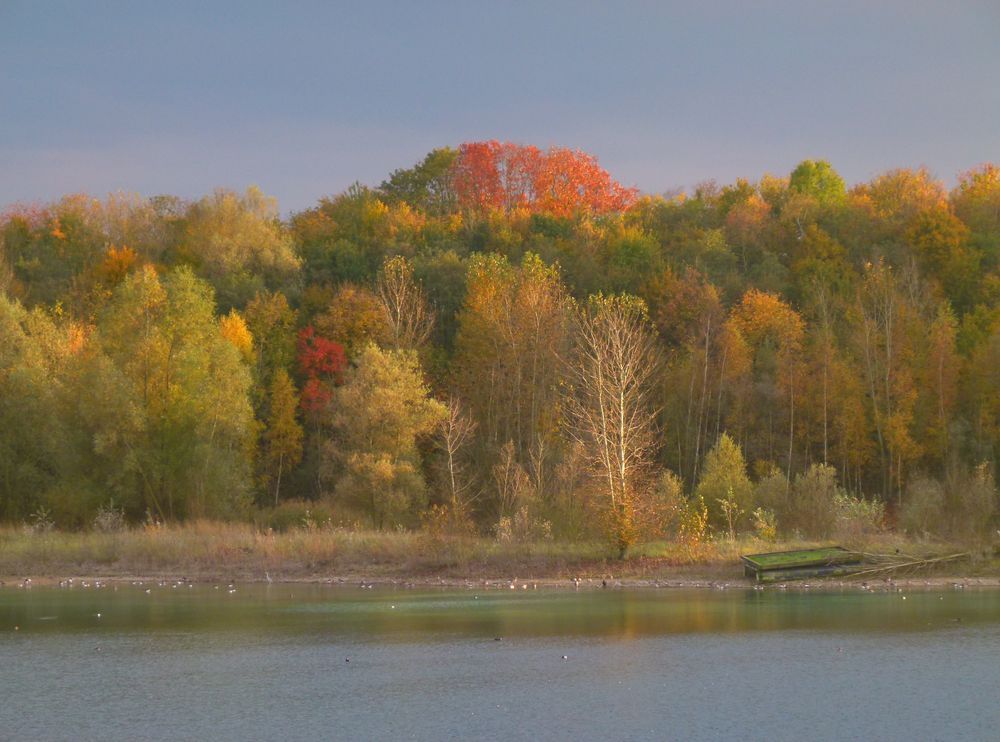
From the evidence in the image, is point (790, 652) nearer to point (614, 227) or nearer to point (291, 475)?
point (291, 475)

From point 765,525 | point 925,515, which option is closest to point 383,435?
point 765,525

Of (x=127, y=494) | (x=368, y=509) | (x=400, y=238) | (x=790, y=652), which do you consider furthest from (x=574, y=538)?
(x=400, y=238)

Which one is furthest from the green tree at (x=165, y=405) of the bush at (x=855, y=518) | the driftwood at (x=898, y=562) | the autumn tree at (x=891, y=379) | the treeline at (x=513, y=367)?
the autumn tree at (x=891, y=379)

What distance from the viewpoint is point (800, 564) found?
39.4m

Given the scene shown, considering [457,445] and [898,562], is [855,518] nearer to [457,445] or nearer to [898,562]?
[898,562]

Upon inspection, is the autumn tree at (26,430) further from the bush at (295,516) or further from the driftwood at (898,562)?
the driftwood at (898,562)

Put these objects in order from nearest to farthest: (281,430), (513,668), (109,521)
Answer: (513,668)
(109,521)
(281,430)

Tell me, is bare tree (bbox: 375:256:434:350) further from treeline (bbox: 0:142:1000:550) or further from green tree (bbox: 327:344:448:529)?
green tree (bbox: 327:344:448:529)

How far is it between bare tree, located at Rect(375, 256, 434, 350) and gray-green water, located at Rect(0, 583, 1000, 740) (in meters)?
33.5

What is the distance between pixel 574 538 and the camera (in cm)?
4472

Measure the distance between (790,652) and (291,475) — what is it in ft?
156

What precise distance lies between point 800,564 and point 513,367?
28.6 meters

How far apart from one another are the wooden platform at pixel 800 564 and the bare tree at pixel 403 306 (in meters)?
32.0

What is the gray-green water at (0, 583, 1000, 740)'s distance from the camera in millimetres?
18922
